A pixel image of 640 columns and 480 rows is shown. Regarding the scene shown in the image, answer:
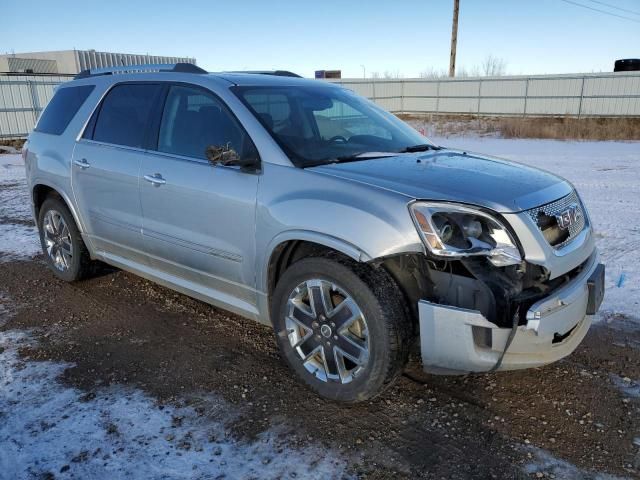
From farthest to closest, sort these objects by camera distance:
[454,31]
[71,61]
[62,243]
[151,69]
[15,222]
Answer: [71,61] → [454,31] → [15,222] → [62,243] → [151,69]

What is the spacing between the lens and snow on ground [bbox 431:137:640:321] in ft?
15.3

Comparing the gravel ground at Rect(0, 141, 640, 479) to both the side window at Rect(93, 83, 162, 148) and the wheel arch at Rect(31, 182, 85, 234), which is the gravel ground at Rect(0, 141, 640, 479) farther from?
the side window at Rect(93, 83, 162, 148)

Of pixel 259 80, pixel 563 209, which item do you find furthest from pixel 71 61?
pixel 563 209

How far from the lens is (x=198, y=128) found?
3723 millimetres

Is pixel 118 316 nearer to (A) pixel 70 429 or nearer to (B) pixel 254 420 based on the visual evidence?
(A) pixel 70 429

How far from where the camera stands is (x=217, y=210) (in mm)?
3436

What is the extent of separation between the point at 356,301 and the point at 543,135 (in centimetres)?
1913

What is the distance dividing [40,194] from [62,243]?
0.60 metres

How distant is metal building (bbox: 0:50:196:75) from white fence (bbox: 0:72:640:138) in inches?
529

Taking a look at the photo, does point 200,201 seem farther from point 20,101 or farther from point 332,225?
point 20,101

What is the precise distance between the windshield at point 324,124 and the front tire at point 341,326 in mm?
735

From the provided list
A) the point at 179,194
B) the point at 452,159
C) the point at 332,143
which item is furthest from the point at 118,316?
the point at 452,159

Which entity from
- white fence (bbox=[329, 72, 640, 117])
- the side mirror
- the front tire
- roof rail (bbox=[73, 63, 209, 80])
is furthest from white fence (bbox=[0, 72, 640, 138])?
the front tire

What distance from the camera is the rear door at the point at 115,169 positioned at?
4.08 m
